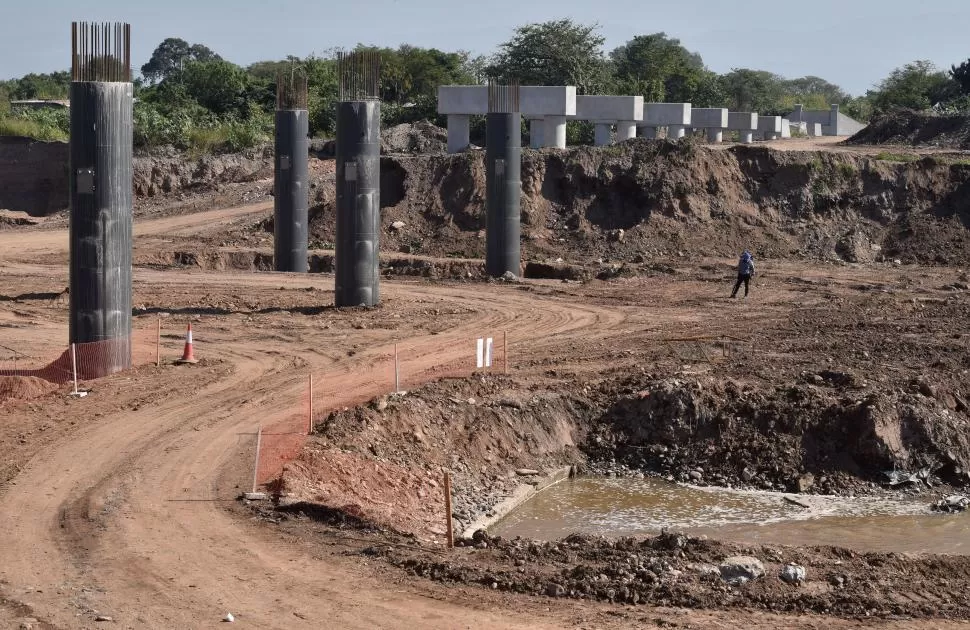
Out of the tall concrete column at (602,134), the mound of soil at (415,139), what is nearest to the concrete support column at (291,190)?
the mound of soil at (415,139)

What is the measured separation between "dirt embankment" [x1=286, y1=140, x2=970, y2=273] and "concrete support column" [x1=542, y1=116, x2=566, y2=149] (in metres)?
6.28

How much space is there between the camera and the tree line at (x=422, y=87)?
61.7 meters

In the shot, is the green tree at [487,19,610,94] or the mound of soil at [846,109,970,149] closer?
the mound of soil at [846,109,970,149]

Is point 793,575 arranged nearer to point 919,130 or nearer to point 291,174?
point 291,174

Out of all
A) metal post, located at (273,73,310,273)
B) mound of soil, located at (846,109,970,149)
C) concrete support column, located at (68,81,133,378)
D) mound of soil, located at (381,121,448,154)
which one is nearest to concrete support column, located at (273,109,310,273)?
metal post, located at (273,73,310,273)

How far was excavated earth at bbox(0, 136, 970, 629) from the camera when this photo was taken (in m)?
13.3

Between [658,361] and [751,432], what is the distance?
401 cm

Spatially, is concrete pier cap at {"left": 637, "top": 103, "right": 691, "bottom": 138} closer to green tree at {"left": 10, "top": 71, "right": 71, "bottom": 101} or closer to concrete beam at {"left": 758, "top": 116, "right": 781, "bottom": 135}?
concrete beam at {"left": 758, "top": 116, "right": 781, "bottom": 135}

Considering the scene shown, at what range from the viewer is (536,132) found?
58.1m

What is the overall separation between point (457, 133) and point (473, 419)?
36.0 meters

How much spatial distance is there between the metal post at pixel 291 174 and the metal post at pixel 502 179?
5.48m

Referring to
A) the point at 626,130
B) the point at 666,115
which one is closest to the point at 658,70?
the point at 666,115

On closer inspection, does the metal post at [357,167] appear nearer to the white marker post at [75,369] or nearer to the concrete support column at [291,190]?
the concrete support column at [291,190]

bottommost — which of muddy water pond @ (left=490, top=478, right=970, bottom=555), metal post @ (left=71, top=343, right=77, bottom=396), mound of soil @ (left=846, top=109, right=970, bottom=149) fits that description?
muddy water pond @ (left=490, top=478, right=970, bottom=555)
